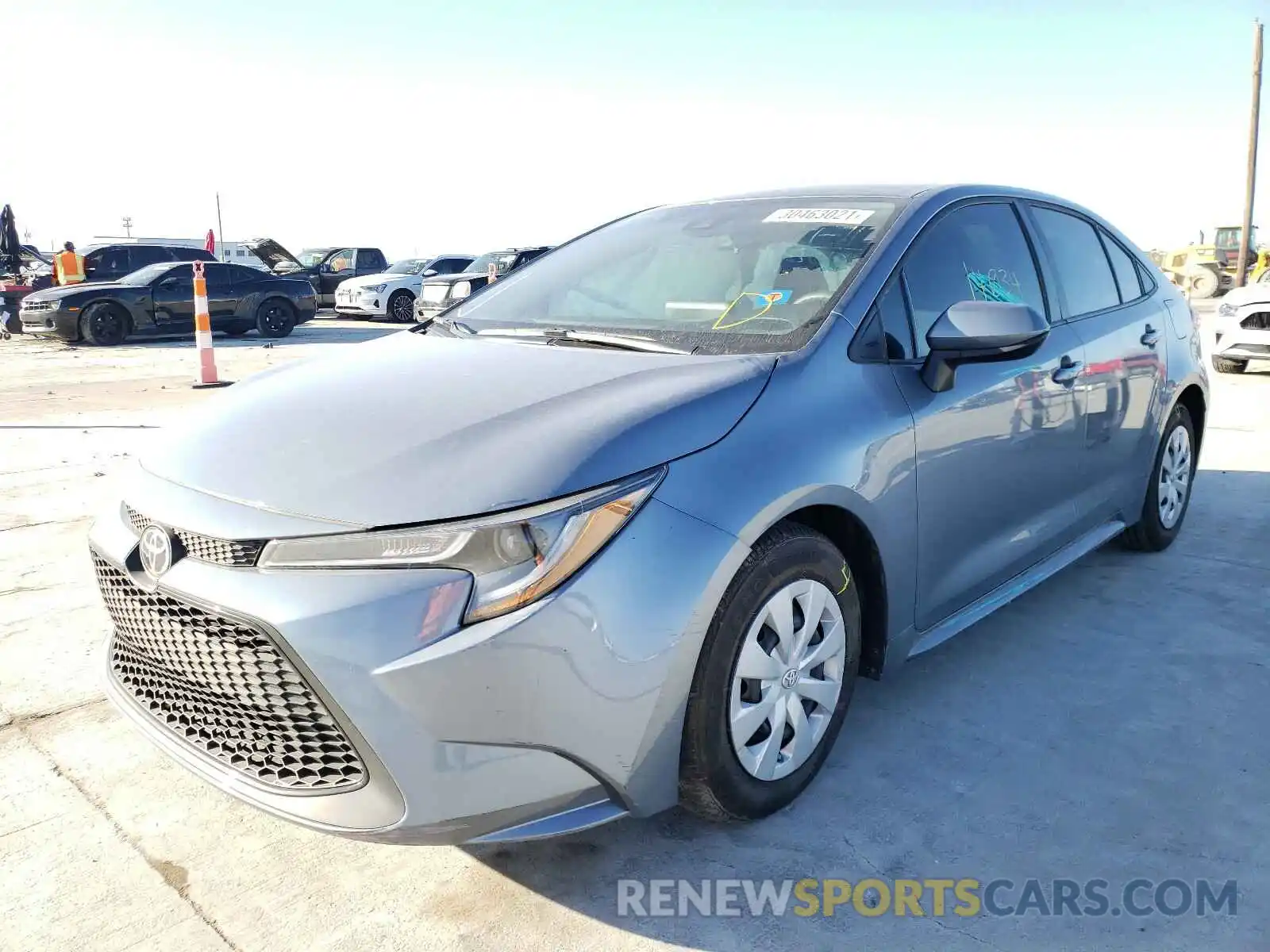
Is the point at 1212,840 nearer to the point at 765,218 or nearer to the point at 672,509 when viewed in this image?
the point at 672,509

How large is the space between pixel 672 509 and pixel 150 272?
605 inches

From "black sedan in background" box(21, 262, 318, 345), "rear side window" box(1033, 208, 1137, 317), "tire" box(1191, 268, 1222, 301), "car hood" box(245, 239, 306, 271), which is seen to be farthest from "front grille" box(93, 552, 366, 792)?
"tire" box(1191, 268, 1222, 301)

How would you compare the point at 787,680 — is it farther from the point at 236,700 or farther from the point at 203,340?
the point at 203,340

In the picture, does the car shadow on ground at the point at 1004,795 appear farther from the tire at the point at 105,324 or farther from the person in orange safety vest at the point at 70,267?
the person in orange safety vest at the point at 70,267

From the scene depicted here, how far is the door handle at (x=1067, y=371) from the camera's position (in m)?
3.36

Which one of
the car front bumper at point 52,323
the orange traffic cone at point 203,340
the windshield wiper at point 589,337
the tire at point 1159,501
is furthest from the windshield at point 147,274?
the tire at point 1159,501

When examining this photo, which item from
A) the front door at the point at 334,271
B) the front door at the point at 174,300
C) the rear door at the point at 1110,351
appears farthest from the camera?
the front door at the point at 334,271

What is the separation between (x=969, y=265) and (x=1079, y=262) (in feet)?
2.96

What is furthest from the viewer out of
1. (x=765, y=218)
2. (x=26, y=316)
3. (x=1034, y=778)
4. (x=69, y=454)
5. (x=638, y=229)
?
(x=26, y=316)

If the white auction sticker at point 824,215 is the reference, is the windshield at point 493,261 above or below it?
above

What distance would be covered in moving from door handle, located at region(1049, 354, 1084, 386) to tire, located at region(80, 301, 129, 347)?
14242mm

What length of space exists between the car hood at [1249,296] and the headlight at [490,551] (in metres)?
10.4

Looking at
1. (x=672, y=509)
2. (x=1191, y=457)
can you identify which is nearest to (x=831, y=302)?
(x=672, y=509)

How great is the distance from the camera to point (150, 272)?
15211 millimetres
